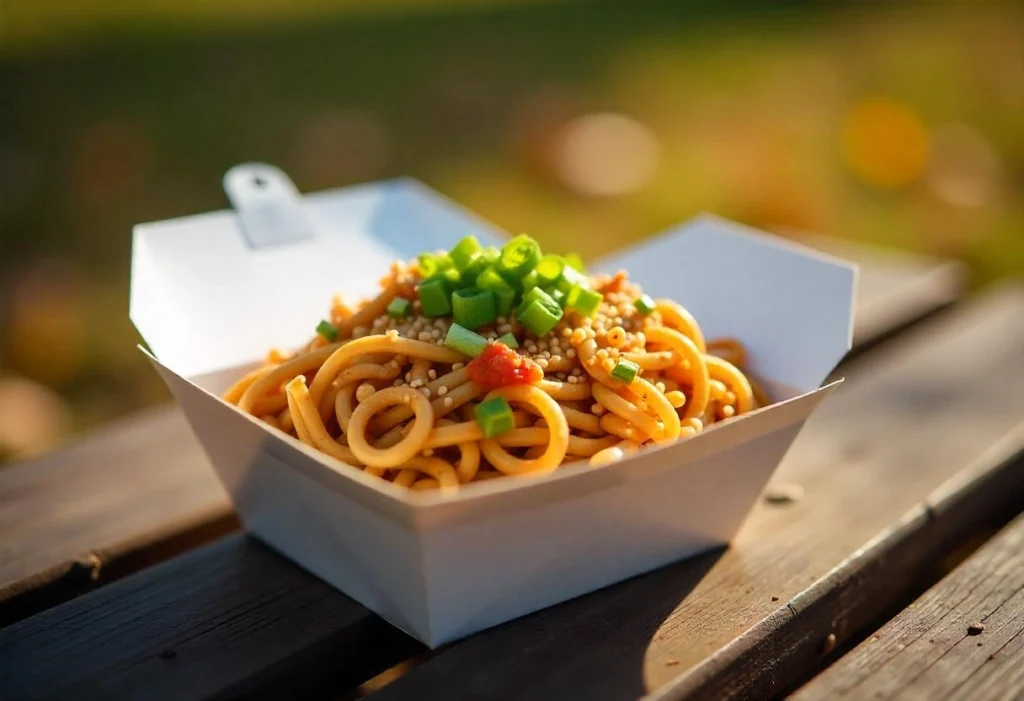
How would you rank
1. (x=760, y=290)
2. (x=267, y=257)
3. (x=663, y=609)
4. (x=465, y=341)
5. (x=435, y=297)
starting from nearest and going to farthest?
(x=663, y=609) → (x=465, y=341) → (x=435, y=297) → (x=760, y=290) → (x=267, y=257)

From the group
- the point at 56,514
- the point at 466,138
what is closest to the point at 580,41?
the point at 466,138

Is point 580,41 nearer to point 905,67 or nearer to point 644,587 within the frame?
point 905,67

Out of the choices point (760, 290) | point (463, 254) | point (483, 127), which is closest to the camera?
point (463, 254)

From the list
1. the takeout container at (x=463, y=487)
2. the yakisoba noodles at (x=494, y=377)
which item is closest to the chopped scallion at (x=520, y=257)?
the yakisoba noodles at (x=494, y=377)

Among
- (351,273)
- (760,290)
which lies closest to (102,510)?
(351,273)

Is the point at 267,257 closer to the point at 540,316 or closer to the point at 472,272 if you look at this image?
the point at 472,272

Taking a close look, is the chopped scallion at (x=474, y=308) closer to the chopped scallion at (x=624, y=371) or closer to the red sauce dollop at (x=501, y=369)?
the red sauce dollop at (x=501, y=369)
